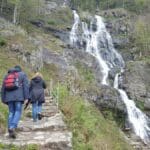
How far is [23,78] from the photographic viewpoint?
11961mm

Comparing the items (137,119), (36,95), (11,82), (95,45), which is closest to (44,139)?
(11,82)

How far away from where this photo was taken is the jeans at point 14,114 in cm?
1172

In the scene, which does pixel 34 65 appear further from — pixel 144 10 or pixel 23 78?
pixel 144 10

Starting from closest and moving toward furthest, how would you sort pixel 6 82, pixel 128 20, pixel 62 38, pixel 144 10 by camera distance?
pixel 6 82
pixel 62 38
pixel 128 20
pixel 144 10

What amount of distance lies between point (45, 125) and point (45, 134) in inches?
47.7

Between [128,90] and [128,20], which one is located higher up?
[128,20]

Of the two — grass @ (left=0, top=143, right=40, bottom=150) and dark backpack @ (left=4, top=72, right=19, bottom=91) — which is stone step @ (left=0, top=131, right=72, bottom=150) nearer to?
grass @ (left=0, top=143, right=40, bottom=150)

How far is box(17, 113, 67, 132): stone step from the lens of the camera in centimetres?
1266

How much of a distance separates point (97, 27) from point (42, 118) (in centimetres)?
4815

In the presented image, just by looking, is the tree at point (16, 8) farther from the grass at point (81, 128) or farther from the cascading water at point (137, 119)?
the grass at point (81, 128)

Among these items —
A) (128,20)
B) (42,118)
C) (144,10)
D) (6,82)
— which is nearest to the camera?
(6,82)

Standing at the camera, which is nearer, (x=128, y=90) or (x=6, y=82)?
(x=6, y=82)

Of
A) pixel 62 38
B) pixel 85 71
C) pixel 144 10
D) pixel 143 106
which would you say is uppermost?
pixel 144 10

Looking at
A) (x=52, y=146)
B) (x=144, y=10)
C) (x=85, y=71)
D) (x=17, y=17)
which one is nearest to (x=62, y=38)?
(x=17, y=17)
